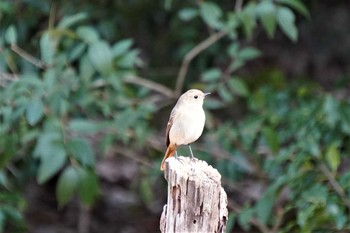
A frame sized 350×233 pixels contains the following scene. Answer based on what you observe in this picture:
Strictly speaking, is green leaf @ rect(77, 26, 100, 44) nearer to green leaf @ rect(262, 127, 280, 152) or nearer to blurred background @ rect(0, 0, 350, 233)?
blurred background @ rect(0, 0, 350, 233)

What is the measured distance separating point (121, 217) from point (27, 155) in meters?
2.50

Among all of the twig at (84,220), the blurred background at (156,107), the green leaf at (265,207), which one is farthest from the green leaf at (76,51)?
the twig at (84,220)

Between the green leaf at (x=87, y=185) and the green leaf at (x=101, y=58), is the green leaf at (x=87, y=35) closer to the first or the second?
the green leaf at (x=101, y=58)

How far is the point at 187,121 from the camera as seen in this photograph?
4.21 metres

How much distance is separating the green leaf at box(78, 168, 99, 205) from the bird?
1327 millimetres

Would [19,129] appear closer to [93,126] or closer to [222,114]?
[93,126]

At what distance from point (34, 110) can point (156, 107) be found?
156 cm

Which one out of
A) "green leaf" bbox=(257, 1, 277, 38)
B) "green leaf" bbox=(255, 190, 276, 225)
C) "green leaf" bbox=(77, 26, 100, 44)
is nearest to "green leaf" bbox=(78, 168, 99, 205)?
"green leaf" bbox=(77, 26, 100, 44)

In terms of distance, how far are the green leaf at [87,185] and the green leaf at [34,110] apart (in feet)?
1.44

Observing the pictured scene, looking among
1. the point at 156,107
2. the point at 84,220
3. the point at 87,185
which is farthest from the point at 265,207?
the point at 84,220

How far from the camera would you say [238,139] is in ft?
22.6

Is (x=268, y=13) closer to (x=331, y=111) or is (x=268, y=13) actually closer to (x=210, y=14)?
(x=210, y=14)

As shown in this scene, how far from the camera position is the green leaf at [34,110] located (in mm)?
5492

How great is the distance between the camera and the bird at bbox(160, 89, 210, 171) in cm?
420
